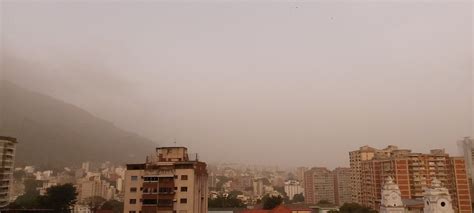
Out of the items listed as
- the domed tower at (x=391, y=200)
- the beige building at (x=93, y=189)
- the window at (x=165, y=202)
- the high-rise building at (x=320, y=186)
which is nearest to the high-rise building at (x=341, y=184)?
the high-rise building at (x=320, y=186)

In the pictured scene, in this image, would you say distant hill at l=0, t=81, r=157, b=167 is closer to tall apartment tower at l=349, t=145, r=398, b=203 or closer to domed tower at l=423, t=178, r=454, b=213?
tall apartment tower at l=349, t=145, r=398, b=203

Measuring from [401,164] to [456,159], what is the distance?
14.6ft

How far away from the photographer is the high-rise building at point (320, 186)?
157ft

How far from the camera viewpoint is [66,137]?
2527 inches

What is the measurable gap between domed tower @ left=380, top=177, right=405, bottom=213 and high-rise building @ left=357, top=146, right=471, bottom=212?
11133mm

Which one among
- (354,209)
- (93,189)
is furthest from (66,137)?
(354,209)

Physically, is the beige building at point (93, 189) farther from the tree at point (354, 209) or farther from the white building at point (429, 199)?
the white building at point (429, 199)

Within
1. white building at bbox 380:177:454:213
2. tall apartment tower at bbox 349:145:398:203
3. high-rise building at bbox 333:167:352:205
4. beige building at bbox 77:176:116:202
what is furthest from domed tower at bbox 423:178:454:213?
beige building at bbox 77:176:116:202

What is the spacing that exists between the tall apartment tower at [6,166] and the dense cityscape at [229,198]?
0.06 meters

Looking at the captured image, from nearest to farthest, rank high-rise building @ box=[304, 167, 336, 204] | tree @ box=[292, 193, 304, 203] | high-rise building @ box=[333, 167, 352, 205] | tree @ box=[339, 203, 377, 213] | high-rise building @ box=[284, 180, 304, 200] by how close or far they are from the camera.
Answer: tree @ box=[339, 203, 377, 213], high-rise building @ box=[333, 167, 352, 205], high-rise building @ box=[304, 167, 336, 204], tree @ box=[292, 193, 304, 203], high-rise building @ box=[284, 180, 304, 200]

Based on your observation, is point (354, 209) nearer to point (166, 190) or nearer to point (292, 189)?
point (166, 190)

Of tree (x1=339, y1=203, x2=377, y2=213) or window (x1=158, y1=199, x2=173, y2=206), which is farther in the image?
tree (x1=339, y1=203, x2=377, y2=213)

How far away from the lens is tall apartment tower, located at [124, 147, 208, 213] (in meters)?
15.6

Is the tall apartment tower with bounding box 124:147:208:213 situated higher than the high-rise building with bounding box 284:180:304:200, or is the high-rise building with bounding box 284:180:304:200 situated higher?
the tall apartment tower with bounding box 124:147:208:213
